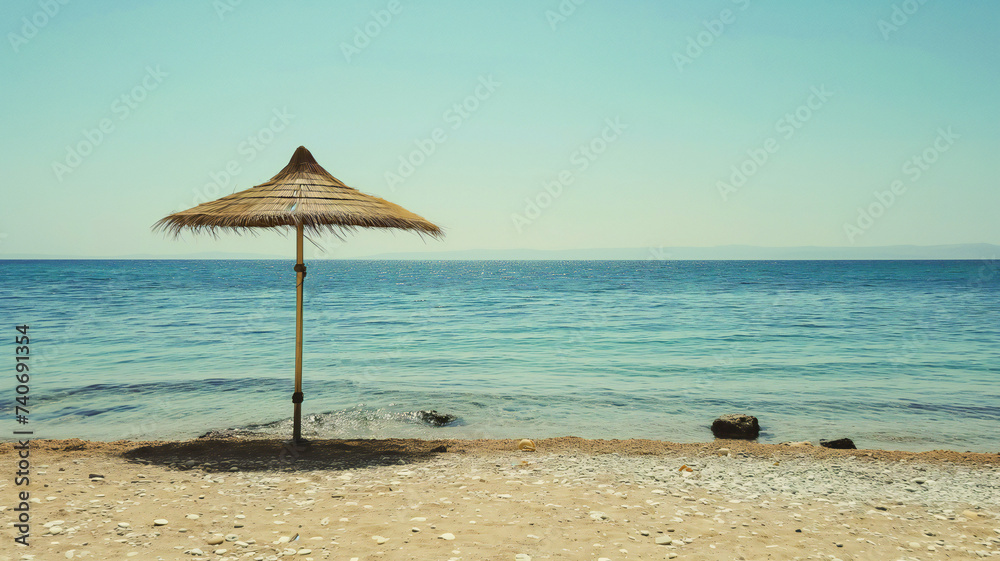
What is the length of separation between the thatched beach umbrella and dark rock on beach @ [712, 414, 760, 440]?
471cm

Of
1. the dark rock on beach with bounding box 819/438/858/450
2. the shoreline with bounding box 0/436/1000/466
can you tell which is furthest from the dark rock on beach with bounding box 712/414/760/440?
the dark rock on beach with bounding box 819/438/858/450

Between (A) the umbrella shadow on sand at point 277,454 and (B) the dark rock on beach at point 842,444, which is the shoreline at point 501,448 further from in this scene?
(B) the dark rock on beach at point 842,444

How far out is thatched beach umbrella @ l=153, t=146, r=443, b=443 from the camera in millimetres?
5910

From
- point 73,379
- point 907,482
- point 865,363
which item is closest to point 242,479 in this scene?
point 907,482

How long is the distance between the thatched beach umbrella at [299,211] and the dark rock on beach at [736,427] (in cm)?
471

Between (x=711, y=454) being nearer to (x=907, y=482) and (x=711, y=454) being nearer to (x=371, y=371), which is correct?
(x=907, y=482)

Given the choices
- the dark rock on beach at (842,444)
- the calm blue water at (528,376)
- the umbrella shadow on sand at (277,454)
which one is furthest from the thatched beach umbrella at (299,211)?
the dark rock on beach at (842,444)

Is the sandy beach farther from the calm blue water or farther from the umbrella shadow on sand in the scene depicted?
the calm blue water

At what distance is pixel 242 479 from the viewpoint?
5434 mm

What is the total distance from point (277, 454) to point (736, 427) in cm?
585

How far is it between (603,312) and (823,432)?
18.1 metres

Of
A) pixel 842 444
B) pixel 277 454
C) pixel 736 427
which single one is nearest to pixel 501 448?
pixel 277 454

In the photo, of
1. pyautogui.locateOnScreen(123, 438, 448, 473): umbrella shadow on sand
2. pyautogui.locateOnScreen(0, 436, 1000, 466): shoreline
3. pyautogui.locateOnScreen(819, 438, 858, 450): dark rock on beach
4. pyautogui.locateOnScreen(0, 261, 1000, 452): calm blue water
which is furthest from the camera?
pyautogui.locateOnScreen(0, 261, 1000, 452): calm blue water

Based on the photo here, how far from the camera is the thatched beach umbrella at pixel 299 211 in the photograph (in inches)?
233
